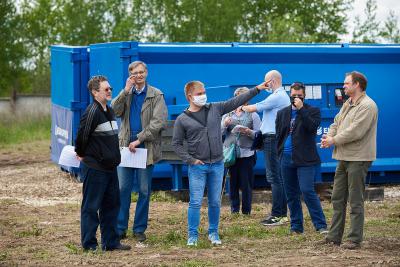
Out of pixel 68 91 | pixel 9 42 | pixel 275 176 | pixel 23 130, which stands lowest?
pixel 23 130

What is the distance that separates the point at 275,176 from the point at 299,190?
96cm

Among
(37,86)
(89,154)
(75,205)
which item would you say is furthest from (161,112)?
(37,86)

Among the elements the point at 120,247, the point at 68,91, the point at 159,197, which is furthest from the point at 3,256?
the point at 68,91

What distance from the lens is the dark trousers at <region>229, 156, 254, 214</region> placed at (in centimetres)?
1311

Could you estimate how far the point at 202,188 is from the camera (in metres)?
10.7

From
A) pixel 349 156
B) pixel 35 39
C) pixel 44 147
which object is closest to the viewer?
pixel 349 156

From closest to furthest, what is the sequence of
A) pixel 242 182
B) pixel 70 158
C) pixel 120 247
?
pixel 120 247 → pixel 70 158 → pixel 242 182

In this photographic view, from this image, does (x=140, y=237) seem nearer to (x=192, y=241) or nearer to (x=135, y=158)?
(x=192, y=241)

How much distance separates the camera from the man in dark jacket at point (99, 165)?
10.3 metres

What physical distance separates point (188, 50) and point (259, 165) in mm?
2080

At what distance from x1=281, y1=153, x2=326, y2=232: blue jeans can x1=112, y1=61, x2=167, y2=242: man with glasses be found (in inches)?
56.8

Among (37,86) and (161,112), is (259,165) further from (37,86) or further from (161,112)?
(37,86)

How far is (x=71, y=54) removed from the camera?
16781mm

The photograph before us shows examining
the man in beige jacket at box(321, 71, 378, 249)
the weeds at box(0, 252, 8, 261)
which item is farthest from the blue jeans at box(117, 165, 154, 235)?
the man in beige jacket at box(321, 71, 378, 249)
